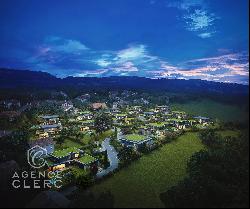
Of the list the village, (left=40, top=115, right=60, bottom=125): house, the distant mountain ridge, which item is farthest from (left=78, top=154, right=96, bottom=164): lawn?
(left=40, top=115, right=60, bottom=125): house

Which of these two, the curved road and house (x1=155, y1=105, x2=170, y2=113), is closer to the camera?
the curved road

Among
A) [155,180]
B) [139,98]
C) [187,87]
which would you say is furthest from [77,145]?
[139,98]

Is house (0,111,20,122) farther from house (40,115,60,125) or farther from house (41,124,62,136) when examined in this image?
house (41,124,62,136)

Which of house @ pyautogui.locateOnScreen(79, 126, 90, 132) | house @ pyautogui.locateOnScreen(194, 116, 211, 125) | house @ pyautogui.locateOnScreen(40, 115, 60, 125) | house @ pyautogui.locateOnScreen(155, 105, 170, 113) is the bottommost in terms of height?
house @ pyautogui.locateOnScreen(79, 126, 90, 132)

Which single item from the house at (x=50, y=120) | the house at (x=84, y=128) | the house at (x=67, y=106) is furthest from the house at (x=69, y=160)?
the house at (x=67, y=106)

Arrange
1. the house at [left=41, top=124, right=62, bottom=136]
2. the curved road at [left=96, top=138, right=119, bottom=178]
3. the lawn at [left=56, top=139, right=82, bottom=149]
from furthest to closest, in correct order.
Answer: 1. the house at [left=41, top=124, right=62, bottom=136]
2. the lawn at [left=56, top=139, right=82, bottom=149]
3. the curved road at [left=96, top=138, right=119, bottom=178]

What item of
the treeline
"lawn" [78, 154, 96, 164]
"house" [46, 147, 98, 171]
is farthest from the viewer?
"lawn" [78, 154, 96, 164]

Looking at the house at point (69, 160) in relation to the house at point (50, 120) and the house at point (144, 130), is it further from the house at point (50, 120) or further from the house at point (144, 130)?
the house at point (50, 120)

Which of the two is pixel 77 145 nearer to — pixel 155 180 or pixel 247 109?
pixel 155 180
